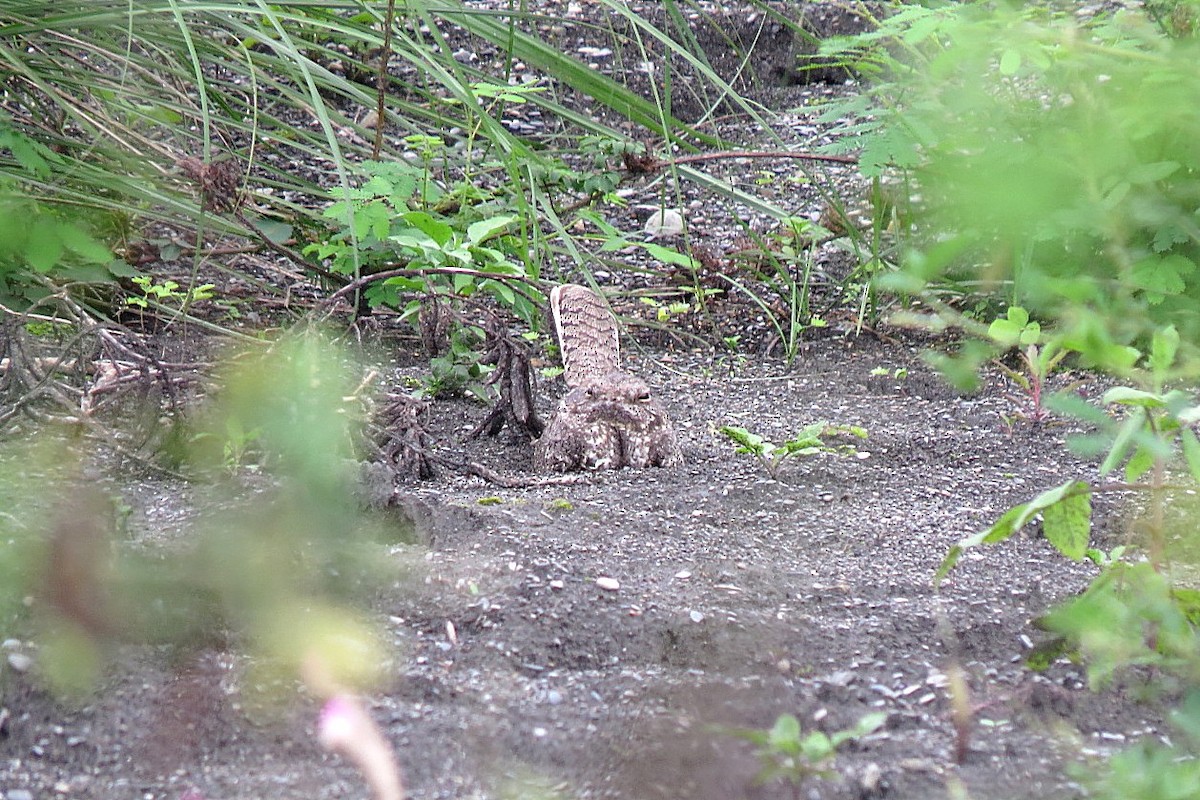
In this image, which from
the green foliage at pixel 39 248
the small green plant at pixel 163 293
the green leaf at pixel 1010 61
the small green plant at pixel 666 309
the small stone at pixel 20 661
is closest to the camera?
the small stone at pixel 20 661

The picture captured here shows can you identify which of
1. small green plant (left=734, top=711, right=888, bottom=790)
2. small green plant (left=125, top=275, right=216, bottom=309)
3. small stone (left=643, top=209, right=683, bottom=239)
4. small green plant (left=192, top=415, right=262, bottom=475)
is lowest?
small stone (left=643, top=209, right=683, bottom=239)

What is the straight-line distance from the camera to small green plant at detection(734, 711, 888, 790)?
924 millimetres

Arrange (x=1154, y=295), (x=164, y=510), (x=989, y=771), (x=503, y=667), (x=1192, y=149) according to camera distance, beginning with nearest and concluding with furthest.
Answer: (x=989, y=771) → (x=503, y=667) → (x=164, y=510) → (x=1192, y=149) → (x=1154, y=295)

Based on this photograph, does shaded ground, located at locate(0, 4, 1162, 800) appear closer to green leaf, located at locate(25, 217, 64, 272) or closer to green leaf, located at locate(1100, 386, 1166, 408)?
green leaf, located at locate(1100, 386, 1166, 408)

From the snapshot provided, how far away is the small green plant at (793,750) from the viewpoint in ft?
3.03

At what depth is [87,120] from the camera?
266 centimetres

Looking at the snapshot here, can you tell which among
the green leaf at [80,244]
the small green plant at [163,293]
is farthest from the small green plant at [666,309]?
the green leaf at [80,244]

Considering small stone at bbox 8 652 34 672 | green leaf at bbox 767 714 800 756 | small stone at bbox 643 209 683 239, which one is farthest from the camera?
small stone at bbox 643 209 683 239

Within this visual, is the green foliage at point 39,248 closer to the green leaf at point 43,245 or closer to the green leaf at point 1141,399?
the green leaf at point 43,245

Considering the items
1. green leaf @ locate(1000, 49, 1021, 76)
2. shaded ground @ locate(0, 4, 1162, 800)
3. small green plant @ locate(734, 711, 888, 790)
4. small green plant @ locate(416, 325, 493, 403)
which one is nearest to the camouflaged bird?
shaded ground @ locate(0, 4, 1162, 800)

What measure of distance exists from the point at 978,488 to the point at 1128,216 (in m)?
0.65

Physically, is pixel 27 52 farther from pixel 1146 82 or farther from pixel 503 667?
pixel 1146 82

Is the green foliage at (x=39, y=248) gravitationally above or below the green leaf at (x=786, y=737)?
below

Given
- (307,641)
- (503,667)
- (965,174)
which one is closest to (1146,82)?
(965,174)
